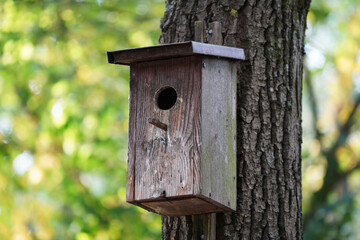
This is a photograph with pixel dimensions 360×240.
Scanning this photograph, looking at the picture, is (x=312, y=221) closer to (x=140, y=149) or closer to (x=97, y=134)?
(x=97, y=134)

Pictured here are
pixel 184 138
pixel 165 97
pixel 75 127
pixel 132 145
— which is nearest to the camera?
pixel 184 138

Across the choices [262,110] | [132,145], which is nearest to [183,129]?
[132,145]

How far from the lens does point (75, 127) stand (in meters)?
5.95

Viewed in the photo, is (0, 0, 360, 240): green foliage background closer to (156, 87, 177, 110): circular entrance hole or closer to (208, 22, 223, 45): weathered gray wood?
(156, 87, 177, 110): circular entrance hole

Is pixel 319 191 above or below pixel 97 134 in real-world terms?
below

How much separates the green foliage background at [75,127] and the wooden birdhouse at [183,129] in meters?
3.29

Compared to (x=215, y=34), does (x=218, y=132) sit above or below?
below

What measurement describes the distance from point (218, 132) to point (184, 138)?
0.55ft

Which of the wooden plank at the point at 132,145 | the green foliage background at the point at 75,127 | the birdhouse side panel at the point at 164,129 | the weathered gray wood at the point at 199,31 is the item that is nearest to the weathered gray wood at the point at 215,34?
the weathered gray wood at the point at 199,31

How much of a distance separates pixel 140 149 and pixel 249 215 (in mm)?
593

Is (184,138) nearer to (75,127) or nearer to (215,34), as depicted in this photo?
(215,34)

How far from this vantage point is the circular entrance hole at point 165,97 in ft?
7.74

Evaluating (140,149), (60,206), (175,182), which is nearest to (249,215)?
(175,182)

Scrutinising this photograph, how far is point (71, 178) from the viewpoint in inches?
242
